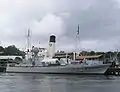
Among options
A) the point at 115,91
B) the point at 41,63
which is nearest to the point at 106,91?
the point at 115,91

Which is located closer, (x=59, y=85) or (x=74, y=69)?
(x=59, y=85)

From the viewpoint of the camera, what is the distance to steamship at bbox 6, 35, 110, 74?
5541 inches

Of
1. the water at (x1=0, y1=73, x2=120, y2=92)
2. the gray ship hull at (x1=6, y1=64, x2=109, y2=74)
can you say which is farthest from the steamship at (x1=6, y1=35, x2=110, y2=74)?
the water at (x1=0, y1=73, x2=120, y2=92)

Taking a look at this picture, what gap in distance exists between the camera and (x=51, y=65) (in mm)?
150375

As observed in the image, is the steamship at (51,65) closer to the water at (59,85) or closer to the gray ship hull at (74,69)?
the gray ship hull at (74,69)

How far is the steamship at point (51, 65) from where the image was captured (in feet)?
462

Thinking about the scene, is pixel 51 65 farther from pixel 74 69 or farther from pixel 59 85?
pixel 59 85

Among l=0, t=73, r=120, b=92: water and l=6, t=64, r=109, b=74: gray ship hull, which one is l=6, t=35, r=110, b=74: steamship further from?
l=0, t=73, r=120, b=92: water

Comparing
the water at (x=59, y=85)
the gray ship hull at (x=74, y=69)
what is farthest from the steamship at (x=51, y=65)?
the water at (x=59, y=85)

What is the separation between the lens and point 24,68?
160 meters

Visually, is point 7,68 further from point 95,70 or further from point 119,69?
point 119,69

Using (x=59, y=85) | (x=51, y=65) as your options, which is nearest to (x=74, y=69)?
(x=51, y=65)

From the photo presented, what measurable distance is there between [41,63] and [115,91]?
9937 centimetres

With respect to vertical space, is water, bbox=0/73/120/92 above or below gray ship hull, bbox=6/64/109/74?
below
